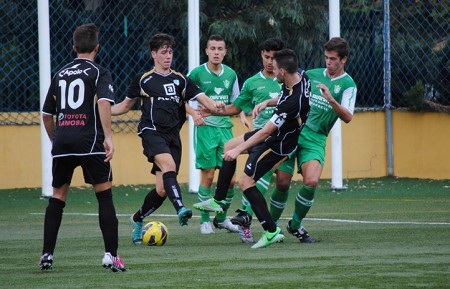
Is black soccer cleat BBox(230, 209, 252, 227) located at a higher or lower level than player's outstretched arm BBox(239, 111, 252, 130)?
lower

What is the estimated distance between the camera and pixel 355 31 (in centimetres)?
2047

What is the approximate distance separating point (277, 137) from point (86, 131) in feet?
7.77

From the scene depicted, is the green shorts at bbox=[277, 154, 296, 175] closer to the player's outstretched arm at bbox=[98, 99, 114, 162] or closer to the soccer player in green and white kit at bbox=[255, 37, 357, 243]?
the soccer player in green and white kit at bbox=[255, 37, 357, 243]

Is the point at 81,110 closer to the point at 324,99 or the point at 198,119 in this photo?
the point at 198,119

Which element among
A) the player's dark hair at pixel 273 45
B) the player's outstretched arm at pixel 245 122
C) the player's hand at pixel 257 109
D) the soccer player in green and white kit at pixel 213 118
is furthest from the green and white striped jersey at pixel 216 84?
the player's hand at pixel 257 109

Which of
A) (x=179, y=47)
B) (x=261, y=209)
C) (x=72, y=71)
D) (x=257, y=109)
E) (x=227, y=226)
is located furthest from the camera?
(x=179, y=47)

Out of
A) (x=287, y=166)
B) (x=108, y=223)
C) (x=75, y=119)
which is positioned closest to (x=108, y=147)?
(x=75, y=119)

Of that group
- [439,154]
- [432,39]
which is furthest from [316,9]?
[439,154]

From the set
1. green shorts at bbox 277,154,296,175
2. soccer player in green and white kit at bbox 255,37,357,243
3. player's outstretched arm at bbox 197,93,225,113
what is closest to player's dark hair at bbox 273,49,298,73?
soccer player in green and white kit at bbox 255,37,357,243

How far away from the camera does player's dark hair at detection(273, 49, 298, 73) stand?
10180 millimetres

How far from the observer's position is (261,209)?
10289 millimetres

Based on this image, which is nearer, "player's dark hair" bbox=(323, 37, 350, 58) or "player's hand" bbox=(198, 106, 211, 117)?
"player's dark hair" bbox=(323, 37, 350, 58)

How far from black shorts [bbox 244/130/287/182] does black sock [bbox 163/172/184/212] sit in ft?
2.39

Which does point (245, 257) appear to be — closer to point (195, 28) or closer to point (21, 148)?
point (195, 28)
